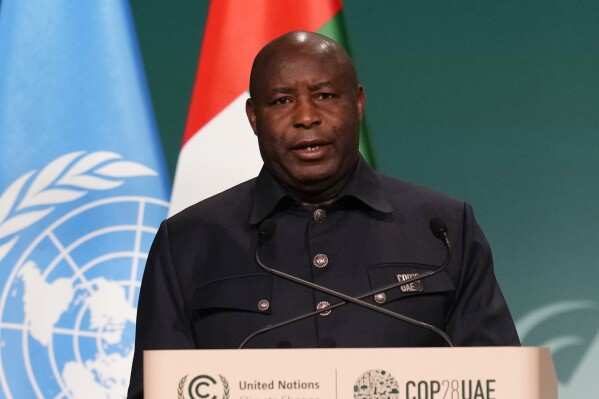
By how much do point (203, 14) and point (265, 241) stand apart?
5.13 ft

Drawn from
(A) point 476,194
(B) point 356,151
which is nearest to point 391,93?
(A) point 476,194

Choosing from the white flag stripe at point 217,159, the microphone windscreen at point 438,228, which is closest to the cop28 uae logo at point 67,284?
the white flag stripe at point 217,159

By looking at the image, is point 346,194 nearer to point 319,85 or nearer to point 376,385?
point 319,85

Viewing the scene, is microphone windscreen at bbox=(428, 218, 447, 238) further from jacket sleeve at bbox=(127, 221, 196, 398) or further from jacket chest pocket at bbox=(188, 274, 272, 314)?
jacket sleeve at bbox=(127, 221, 196, 398)

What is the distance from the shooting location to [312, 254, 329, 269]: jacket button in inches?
82.7

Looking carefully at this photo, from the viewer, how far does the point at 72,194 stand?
3.17 metres

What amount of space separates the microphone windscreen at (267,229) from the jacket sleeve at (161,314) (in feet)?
0.74

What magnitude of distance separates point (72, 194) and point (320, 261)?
Answer: 127 centimetres

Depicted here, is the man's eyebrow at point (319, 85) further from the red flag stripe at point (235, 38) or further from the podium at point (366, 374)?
the red flag stripe at point (235, 38)

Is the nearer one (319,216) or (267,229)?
(267,229)

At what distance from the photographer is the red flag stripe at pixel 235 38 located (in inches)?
128

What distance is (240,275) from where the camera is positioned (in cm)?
210

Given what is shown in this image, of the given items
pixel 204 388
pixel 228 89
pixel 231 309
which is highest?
pixel 228 89

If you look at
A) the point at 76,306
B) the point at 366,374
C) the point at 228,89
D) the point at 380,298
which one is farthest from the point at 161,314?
the point at 228,89
